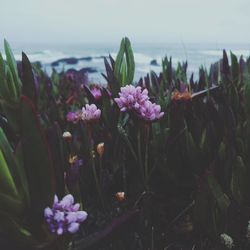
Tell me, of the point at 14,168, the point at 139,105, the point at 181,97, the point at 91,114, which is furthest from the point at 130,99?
the point at 14,168

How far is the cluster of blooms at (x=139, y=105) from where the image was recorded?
0.95 meters

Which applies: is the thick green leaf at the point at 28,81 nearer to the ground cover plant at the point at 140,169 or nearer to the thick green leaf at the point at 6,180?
the ground cover plant at the point at 140,169

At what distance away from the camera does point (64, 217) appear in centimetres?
65

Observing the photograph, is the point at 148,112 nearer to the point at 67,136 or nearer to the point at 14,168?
the point at 67,136

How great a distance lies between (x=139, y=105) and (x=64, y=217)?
0.37 meters

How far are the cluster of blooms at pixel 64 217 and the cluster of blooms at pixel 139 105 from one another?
0.34m

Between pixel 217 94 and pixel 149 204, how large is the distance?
52cm

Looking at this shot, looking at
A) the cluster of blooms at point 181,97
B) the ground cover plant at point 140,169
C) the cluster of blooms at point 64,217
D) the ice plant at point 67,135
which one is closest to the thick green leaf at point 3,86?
the ground cover plant at point 140,169

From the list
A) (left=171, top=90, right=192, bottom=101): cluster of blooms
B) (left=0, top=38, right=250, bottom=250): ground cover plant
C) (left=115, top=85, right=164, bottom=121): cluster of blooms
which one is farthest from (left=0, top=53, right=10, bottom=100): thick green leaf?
(left=171, top=90, right=192, bottom=101): cluster of blooms

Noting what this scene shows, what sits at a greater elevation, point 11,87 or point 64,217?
point 11,87

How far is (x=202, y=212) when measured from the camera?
93cm

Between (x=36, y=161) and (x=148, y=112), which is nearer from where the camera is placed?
(x=36, y=161)

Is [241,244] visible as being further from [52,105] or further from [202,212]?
[52,105]

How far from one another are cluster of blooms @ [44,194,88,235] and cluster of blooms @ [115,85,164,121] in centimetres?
34
